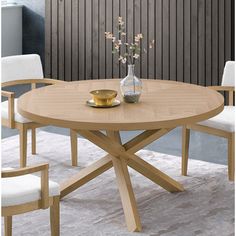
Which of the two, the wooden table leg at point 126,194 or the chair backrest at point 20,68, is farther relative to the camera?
the chair backrest at point 20,68

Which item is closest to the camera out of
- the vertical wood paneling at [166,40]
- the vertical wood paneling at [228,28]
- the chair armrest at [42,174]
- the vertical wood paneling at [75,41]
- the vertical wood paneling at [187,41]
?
the chair armrest at [42,174]

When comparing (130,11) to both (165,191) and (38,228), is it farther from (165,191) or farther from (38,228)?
(38,228)

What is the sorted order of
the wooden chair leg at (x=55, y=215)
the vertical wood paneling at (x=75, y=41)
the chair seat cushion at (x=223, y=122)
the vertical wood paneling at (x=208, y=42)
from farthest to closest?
the vertical wood paneling at (x=75, y=41), the vertical wood paneling at (x=208, y=42), the chair seat cushion at (x=223, y=122), the wooden chair leg at (x=55, y=215)

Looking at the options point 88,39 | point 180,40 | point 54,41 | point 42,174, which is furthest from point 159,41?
point 42,174

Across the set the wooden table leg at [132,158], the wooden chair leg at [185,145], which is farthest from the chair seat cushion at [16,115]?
the wooden chair leg at [185,145]

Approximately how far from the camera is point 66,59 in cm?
816

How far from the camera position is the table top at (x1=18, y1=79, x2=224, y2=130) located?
423cm

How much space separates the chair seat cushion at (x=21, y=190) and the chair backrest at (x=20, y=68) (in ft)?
Answer: 6.78

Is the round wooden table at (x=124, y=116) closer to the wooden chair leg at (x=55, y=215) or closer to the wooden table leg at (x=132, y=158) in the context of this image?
the wooden table leg at (x=132, y=158)

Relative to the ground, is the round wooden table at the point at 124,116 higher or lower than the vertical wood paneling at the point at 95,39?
lower

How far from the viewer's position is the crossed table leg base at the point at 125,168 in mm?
4591

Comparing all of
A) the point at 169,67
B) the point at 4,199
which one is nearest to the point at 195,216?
the point at 4,199

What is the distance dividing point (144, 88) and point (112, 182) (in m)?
0.70

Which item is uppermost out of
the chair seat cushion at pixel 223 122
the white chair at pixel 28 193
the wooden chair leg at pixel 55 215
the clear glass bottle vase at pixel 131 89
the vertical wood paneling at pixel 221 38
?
the vertical wood paneling at pixel 221 38
